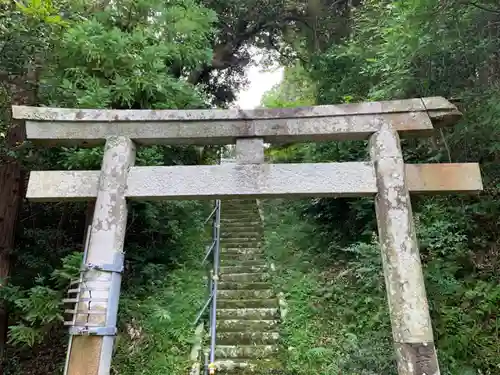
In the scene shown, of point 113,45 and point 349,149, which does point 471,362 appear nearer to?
point 349,149

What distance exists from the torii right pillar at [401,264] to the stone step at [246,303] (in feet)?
9.51

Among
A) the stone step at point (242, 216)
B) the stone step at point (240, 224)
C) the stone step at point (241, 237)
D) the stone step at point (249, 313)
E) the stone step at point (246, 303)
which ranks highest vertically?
the stone step at point (242, 216)

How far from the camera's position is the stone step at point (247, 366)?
5.09 meters

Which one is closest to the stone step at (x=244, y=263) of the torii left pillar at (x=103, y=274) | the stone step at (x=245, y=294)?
the stone step at (x=245, y=294)

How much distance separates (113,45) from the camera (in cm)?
548

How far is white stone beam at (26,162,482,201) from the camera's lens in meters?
4.01

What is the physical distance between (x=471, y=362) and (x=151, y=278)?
4699mm

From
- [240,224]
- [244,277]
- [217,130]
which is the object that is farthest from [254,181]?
[240,224]

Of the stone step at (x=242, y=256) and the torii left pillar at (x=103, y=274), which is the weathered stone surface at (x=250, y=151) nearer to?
the torii left pillar at (x=103, y=274)

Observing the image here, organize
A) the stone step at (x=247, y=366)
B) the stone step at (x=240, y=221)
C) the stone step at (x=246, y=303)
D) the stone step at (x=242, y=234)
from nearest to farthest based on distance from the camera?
the stone step at (x=247, y=366) < the stone step at (x=246, y=303) < the stone step at (x=242, y=234) < the stone step at (x=240, y=221)

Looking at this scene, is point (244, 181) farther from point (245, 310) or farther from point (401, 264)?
point (245, 310)

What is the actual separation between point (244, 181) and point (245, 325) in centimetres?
275

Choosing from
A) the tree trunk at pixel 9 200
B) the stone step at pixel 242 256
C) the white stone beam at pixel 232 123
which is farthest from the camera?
the stone step at pixel 242 256

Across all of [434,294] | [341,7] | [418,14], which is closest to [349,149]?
[418,14]
